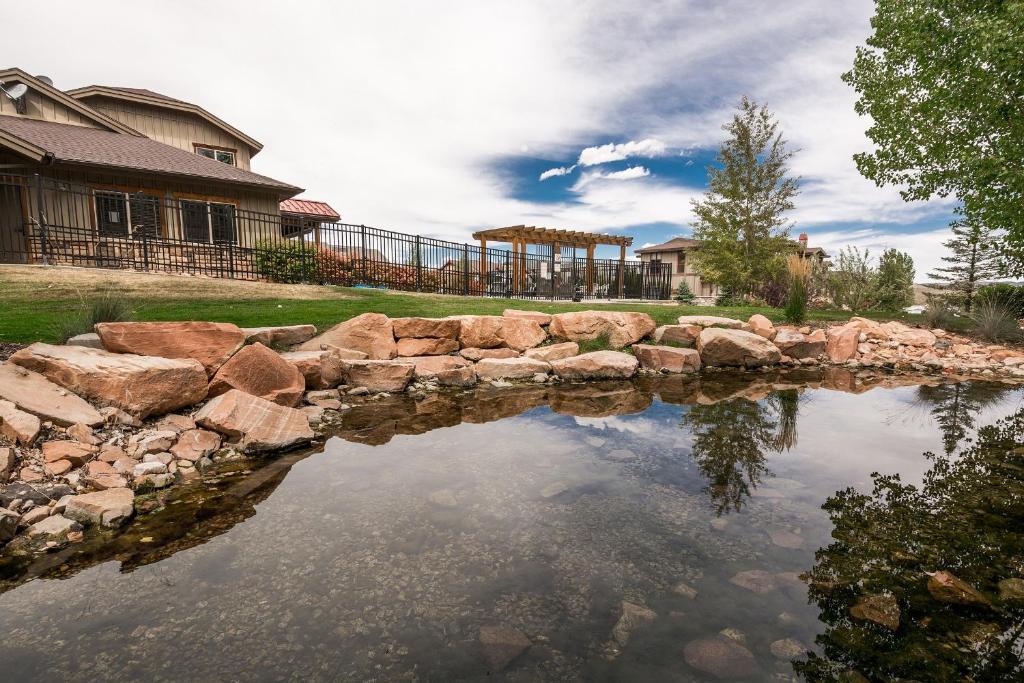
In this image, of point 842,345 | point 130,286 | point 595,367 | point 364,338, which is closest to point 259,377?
point 364,338

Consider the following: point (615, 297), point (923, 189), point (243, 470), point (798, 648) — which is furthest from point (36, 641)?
point (615, 297)

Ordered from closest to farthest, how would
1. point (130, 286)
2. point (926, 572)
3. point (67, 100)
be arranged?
point (926, 572), point (130, 286), point (67, 100)

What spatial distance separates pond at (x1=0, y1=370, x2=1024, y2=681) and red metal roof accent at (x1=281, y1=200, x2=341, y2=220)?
1827cm

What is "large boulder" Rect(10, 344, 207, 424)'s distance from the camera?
4.12 metres

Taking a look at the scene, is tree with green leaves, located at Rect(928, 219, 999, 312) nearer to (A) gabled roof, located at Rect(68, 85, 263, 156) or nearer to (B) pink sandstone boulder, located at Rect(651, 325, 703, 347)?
(B) pink sandstone boulder, located at Rect(651, 325, 703, 347)

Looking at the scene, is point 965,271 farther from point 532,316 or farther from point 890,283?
point 532,316

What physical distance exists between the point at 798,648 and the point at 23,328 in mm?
8788

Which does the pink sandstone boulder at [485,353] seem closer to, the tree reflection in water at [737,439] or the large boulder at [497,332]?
the large boulder at [497,332]

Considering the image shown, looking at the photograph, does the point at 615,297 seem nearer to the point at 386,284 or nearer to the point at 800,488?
the point at 386,284

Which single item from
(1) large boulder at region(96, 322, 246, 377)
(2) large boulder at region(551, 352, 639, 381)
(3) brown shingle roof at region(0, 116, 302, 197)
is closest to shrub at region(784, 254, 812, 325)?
(2) large boulder at region(551, 352, 639, 381)

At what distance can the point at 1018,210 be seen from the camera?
1004cm

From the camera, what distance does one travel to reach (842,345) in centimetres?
993

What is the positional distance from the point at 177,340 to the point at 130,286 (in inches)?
247

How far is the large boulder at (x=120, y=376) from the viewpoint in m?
4.12
